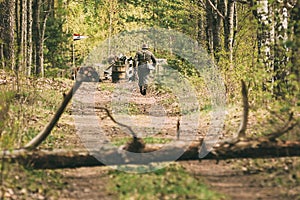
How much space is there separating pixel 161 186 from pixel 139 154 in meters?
0.89

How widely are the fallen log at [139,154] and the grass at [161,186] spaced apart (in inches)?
8.9

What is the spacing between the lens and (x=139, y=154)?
30.1ft

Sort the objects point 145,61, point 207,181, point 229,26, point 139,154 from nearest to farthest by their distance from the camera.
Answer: point 207,181, point 139,154, point 229,26, point 145,61

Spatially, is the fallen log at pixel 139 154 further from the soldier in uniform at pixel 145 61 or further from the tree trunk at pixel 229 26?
the soldier in uniform at pixel 145 61

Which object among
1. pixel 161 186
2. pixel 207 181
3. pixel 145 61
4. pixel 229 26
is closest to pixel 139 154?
pixel 161 186

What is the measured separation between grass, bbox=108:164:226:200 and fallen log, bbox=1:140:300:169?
0.74 ft

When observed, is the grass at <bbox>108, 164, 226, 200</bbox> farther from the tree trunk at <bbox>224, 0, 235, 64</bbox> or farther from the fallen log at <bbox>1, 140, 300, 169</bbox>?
the tree trunk at <bbox>224, 0, 235, 64</bbox>

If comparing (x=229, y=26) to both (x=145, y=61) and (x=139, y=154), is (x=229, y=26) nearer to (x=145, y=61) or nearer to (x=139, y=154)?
(x=145, y=61)

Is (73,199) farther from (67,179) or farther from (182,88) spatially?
(182,88)

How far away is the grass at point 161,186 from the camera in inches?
319

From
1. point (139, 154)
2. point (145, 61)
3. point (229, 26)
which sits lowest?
point (139, 154)

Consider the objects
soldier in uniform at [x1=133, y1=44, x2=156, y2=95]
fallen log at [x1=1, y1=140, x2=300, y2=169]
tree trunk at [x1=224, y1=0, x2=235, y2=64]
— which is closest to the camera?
fallen log at [x1=1, y1=140, x2=300, y2=169]

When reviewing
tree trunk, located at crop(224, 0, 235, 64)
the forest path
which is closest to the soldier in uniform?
tree trunk, located at crop(224, 0, 235, 64)

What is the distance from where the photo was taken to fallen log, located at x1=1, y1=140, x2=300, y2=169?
908 cm
